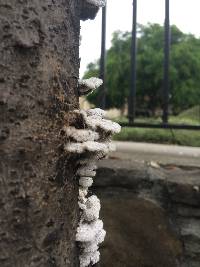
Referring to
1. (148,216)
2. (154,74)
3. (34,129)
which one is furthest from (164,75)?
(154,74)

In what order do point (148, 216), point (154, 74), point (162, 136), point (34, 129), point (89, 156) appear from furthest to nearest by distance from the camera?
point (154, 74)
point (162, 136)
point (148, 216)
point (89, 156)
point (34, 129)

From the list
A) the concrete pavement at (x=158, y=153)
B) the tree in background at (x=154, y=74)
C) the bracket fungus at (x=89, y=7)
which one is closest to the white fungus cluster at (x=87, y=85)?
the bracket fungus at (x=89, y=7)

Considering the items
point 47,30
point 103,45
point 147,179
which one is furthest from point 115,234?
point 47,30

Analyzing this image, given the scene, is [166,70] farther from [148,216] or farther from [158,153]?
[148,216]

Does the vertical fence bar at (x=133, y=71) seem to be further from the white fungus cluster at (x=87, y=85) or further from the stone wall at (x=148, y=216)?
the white fungus cluster at (x=87, y=85)

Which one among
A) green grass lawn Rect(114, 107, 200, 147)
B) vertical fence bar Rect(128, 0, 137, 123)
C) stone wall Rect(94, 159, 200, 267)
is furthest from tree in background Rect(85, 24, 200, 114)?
stone wall Rect(94, 159, 200, 267)

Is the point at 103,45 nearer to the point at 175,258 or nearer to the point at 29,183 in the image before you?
the point at 175,258

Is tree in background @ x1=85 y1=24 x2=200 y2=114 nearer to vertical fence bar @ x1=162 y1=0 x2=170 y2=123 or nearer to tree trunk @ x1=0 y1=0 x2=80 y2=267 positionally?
vertical fence bar @ x1=162 y1=0 x2=170 y2=123
